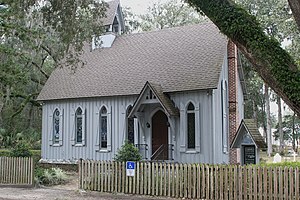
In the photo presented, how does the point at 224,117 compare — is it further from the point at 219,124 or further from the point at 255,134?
the point at 255,134

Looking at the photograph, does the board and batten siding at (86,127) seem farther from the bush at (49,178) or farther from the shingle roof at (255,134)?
the shingle roof at (255,134)

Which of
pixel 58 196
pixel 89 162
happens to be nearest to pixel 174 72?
pixel 89 162

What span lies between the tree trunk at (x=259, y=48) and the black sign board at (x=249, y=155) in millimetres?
6842

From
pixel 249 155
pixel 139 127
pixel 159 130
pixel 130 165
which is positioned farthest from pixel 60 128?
pixel 249 155

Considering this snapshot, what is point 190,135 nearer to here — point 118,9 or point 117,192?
point 117,192

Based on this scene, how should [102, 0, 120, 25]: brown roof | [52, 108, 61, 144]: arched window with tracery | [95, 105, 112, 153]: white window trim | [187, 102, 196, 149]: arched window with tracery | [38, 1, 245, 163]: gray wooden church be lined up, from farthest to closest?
[102, 0, 120, 25]: brown roof
[52, 108, 61, 144]: arched window with tracery
[95, 105, 112, 153]: white window trim
[187, 102, 196, 149]: arched window with tracery
[38, 1, 245, 163]: gray wooden church

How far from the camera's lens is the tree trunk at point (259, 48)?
845 cm

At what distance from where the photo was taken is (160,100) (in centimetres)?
1833

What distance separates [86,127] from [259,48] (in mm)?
14911

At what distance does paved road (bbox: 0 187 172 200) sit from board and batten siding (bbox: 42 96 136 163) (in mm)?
6266

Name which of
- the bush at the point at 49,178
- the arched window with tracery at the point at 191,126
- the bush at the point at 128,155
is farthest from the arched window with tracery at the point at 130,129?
the bush at the point at 128,155

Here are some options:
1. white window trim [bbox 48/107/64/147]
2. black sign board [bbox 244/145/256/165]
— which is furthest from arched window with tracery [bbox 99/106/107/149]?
black sign board [bbox 244/145/256/165]

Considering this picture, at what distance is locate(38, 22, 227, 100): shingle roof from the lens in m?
19.5

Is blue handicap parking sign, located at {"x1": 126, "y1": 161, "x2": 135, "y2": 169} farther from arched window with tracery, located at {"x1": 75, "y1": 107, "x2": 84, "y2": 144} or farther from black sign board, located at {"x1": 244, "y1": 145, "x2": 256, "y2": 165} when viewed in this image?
arched window with tracery, located at {"x1": 75, "y1": 107, "x2": 84, "y2": 144}
